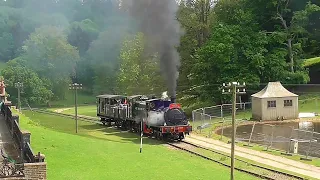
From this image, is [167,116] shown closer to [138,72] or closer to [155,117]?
[155,117]

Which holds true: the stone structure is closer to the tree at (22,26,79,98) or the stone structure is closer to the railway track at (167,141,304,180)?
the railway track at (167,141,304,180)

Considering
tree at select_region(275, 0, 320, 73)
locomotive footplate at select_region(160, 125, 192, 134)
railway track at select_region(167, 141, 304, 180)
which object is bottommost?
→ railway track at select_region(167, 141, 304, 180)

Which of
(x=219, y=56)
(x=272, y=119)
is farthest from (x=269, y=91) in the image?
(x=219, y=56)

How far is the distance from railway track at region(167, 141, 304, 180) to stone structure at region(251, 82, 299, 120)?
13.8m

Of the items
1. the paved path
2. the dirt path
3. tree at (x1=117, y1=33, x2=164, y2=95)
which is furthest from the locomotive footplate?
tree at (x1=117, y1=33, x2=164, y2=95)

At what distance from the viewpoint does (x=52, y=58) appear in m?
91.8

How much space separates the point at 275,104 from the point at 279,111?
76 centimetres

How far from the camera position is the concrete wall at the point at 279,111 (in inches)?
1662

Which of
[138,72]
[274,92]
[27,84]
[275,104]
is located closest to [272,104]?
[275,104]

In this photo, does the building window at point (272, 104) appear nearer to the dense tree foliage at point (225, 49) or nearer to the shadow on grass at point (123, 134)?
the dense tree foliage at point (225, 49)

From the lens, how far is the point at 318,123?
130ft

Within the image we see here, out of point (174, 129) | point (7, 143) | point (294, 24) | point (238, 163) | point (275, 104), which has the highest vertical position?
point (294, 24)

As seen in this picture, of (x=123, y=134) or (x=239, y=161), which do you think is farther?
(x=123, y=134)

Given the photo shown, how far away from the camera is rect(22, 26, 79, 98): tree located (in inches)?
3484
